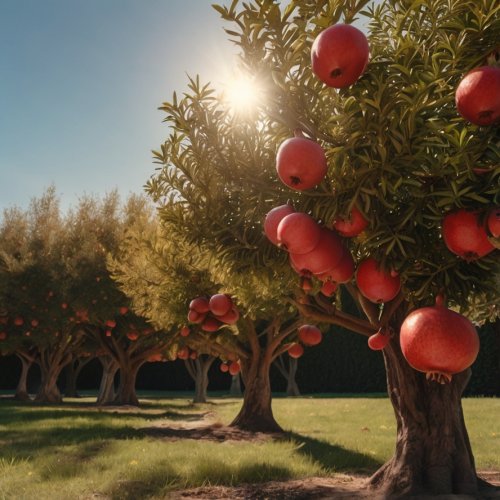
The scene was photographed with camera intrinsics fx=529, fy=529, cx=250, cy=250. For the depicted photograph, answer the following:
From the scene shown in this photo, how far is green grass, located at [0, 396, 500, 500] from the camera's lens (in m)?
7.76

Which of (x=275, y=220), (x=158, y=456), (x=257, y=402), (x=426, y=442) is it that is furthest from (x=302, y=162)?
(x=257, y=402)

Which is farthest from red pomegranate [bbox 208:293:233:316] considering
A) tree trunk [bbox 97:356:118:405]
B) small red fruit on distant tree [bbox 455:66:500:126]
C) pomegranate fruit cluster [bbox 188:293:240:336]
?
tree trunk [bbox 97:356:118:405]

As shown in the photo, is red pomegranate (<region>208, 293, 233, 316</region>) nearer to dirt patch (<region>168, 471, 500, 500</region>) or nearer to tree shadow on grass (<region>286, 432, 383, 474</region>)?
dirt patch (<region>168, 471, 500, 500</region>)

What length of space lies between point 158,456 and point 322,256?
730 cm

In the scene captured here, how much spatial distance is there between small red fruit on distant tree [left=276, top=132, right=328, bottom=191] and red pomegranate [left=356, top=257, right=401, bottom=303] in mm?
930

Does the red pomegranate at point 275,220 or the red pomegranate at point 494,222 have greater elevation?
the red pomegranate at point 275,220

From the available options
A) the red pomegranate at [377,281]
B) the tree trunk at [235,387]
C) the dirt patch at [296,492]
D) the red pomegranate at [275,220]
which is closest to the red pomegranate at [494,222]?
the red pomegranate at [377,281]

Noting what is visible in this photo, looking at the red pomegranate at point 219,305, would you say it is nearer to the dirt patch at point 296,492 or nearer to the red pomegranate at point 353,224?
the dirt patch at point 296,492

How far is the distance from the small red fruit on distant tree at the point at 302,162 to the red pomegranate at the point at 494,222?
1073 millimetres

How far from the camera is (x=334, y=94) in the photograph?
4438mm

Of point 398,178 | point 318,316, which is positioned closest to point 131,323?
point 318,316

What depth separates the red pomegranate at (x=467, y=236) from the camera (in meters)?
3.42

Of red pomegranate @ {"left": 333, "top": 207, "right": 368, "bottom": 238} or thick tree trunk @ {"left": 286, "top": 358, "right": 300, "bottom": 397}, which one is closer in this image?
red pomegranate @ {"left": 333, "top": 207, "right": 368, "bottom": 238}

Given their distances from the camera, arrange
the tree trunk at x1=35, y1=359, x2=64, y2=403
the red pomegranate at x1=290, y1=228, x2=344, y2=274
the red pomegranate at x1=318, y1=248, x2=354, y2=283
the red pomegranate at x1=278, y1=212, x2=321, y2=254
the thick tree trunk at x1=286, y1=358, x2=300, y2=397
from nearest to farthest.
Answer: the red pomegranate at x1=278, y1=212, x2=321, y2=254 → the red pomegranate at x1=290, y1=228, x2=344, y2=274 → the red pomegranate at x1=318, y1=248, x2=354, y2=283 → the tree trunk at x1=35, y1=359, x2=64, y2=403 → the thick tree trunk at x1=286, y1=358, x2=300, y2=397
